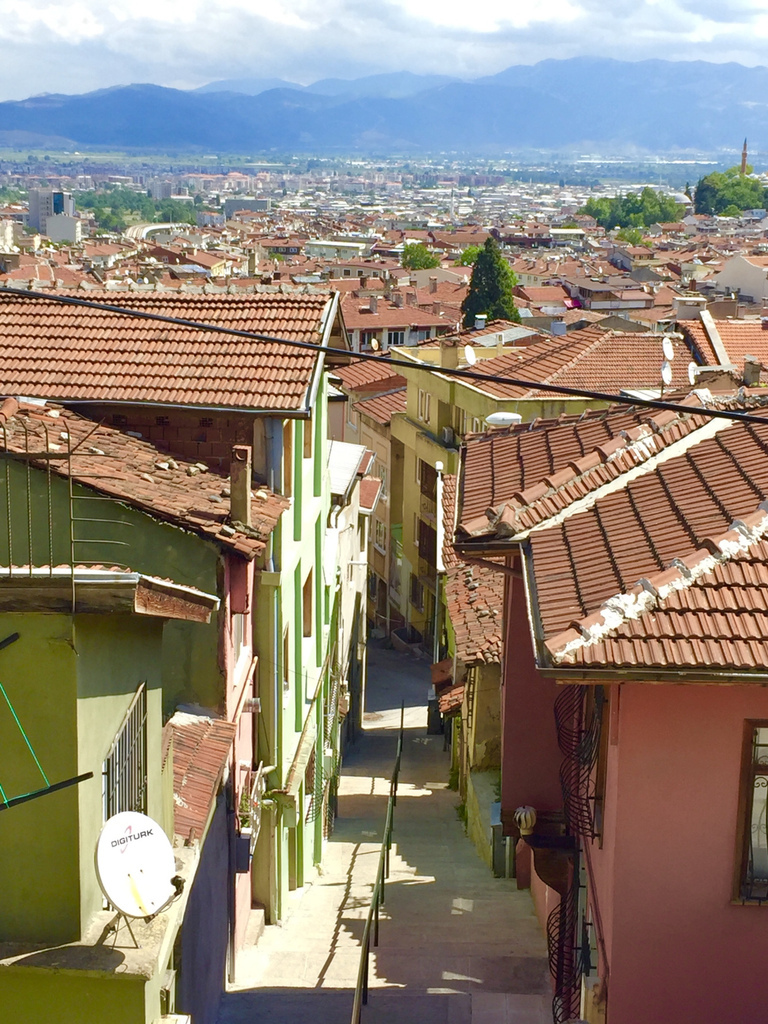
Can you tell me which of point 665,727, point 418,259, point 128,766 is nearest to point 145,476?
point 128,766

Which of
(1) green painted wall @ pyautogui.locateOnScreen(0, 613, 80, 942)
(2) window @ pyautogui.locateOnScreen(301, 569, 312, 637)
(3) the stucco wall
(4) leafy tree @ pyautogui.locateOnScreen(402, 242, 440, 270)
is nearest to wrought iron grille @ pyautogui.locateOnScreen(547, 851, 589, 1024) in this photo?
(3) the stucco wall

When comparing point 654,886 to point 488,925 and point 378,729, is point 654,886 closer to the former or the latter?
point 488,925

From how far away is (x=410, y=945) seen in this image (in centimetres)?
1286

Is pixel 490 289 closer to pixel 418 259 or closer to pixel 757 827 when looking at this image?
pixel 418 259

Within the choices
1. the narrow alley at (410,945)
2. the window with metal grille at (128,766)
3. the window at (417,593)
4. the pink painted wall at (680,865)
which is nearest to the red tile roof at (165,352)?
the window with metal grille at (128,766)

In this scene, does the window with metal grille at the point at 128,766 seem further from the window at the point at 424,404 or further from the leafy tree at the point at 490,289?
the leafy tree at the point at 490,289

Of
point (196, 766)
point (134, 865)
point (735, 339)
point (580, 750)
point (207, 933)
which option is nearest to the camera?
point (134, 865)

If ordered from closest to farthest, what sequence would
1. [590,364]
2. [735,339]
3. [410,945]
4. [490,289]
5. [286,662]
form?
[410,945], [286,662], [590,364], [735,339], [490,289]

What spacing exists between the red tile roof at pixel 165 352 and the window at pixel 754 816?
616 cm

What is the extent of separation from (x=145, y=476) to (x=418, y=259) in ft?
382

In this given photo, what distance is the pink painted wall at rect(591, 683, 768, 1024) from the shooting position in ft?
25.8

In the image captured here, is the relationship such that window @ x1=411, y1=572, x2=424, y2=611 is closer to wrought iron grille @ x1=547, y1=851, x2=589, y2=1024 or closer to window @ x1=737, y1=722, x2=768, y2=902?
wrought iron grille @ x1=547, y1=851, x2=589, y2=1024

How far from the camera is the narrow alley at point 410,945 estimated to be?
37.4ft

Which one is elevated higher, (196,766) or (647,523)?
(647,523)
